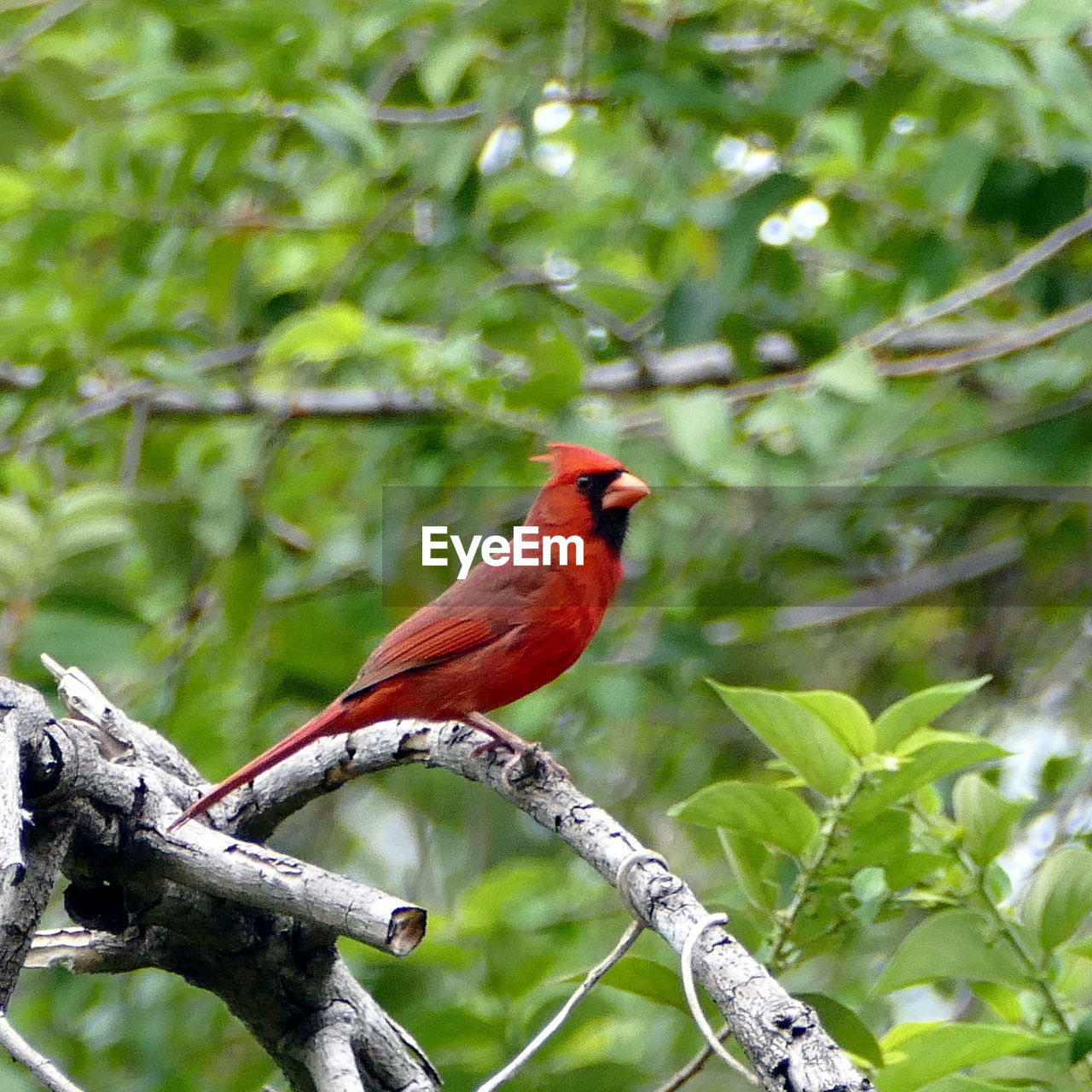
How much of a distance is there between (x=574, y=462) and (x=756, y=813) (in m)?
0.52

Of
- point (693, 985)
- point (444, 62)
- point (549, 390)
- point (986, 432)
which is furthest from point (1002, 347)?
point (693, 985)

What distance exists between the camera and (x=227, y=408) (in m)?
3.52

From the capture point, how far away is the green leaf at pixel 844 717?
5.41 feet

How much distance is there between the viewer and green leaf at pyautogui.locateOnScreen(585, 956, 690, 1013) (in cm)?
171

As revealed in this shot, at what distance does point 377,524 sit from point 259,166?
0.93 meters

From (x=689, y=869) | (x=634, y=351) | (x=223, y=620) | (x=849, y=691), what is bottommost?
(x=689, y=869)

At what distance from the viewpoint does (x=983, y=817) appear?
185 cm

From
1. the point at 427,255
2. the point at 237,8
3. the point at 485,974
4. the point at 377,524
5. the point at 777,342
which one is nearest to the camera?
the point at 485,974

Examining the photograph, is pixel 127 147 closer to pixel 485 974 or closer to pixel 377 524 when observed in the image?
pixel 377 524

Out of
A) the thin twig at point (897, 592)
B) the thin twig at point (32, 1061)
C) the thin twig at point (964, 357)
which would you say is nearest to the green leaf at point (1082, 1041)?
the thin twig at point (32, 1061)

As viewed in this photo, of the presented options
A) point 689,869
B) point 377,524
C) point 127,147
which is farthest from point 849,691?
point 127,147

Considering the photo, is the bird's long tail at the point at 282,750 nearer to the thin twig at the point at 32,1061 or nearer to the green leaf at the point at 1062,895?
the thin twig at the point at 32,1061

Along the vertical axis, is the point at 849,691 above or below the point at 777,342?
below

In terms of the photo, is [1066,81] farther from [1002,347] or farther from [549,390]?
[549,390]
